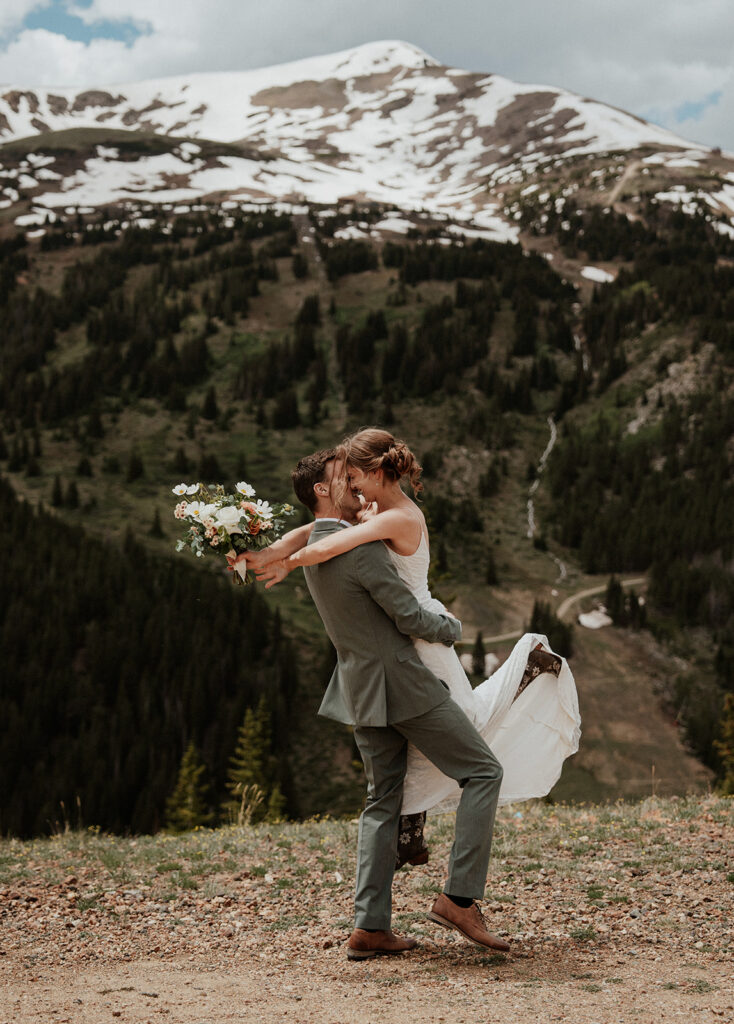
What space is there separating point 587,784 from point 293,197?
127149mm

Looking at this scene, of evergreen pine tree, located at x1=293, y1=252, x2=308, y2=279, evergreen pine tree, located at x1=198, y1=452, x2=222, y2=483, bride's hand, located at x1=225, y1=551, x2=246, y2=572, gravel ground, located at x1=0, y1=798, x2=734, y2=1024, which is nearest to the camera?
gravel ground, located at x1=0, y1=798, x2=734, y2=1024

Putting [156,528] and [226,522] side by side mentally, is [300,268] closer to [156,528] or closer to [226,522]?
[156,528]

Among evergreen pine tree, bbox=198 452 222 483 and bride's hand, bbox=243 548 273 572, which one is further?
evergreen pine tree, bbox=198 452 222 483

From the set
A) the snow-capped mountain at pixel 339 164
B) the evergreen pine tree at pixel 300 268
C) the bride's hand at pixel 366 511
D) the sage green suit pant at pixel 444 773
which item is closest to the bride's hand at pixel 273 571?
the bride's hand at pixel 366 511

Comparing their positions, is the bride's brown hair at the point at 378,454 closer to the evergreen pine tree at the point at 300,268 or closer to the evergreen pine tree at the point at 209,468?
the evergreen pine tree at the point at 209,468

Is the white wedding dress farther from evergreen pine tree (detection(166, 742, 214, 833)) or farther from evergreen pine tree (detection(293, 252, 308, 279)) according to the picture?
evergreen pine tree (detection(293, 252, 308, 279))

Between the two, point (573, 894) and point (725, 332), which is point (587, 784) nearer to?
point (573, 894)

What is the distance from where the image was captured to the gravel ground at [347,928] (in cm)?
487

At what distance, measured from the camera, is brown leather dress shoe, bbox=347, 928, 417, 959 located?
18.7ft

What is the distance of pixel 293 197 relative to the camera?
15100 centimetres

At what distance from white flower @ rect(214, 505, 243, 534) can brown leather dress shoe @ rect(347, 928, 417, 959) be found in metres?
2.76

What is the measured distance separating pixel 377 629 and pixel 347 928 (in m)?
2.76

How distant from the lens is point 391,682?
5.46 meters

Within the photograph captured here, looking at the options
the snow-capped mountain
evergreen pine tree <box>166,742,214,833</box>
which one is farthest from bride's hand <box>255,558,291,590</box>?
the snow-capped mountain
